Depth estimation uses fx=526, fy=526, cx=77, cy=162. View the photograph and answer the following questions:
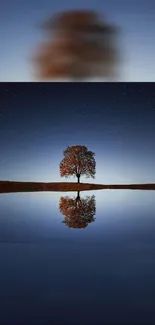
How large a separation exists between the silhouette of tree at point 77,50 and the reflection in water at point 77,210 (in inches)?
48.3

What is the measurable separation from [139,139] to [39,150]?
0.94 meters

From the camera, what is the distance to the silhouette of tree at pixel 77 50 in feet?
14.9

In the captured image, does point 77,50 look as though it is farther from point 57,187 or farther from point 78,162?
point 57,187

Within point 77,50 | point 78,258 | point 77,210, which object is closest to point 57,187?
point 77,210

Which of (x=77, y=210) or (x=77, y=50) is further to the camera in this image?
(x=77, y=210)

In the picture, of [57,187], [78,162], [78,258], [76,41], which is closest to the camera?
[78,258]

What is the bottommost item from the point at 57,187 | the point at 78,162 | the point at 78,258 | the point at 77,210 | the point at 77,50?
the point at 78,258

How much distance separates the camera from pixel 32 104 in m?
4.91

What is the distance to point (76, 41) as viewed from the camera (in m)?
4.61

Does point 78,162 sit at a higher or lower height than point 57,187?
higher

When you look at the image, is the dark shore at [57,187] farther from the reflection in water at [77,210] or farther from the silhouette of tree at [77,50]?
the silhouette of tree at [77,50]

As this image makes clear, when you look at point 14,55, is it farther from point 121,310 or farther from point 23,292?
point 121,310

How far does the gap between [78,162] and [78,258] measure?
168 centimetres

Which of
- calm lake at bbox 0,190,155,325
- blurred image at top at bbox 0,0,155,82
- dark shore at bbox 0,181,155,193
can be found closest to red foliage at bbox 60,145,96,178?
dark shore at bbox 0,181,155,193
